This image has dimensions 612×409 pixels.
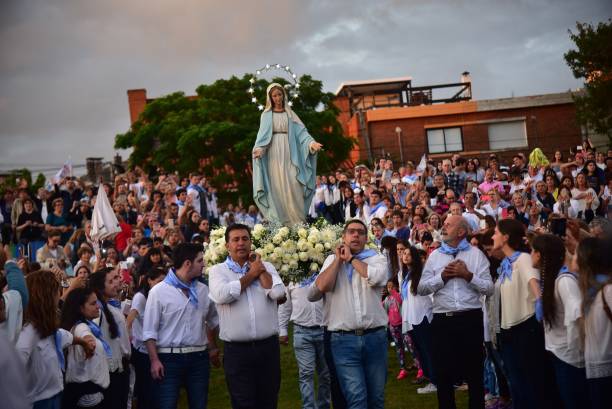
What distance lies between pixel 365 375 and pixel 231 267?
65.9 inches

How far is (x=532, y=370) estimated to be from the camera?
754 centimetres

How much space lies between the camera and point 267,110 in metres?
11.1

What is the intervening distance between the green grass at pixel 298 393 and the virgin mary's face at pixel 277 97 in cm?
406

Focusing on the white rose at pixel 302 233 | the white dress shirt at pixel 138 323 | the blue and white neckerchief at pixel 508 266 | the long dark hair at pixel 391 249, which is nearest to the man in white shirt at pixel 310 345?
the white rose at pixel 302 233

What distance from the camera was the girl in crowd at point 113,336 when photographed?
26.0ft

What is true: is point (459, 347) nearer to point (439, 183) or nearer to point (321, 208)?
point (439, 183)

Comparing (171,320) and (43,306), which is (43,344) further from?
(171,320)

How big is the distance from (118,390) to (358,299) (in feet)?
8.82

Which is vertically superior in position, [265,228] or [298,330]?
[265,228]

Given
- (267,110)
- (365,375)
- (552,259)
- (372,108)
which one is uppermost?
(372,108)

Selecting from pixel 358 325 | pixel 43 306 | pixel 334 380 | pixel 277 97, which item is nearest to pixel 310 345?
pixel 334 380

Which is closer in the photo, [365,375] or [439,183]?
[365,375]

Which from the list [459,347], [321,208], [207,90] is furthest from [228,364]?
[207,90]

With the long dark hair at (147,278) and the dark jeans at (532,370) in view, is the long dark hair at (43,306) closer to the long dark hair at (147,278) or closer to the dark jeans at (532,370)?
the long dark hair at (147,278)
